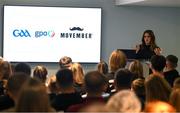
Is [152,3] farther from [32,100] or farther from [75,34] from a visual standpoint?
[32,100]

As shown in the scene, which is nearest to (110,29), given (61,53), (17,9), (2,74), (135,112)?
(61,53)

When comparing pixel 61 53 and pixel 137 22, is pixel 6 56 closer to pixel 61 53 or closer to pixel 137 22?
pixel 61 53

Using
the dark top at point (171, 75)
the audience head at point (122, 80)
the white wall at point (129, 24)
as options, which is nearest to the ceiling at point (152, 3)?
the white wall at point (129, 24)

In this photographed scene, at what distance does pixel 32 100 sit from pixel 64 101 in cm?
134

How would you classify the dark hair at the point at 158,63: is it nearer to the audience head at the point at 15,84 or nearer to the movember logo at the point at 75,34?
the audience head at the point at 15,84

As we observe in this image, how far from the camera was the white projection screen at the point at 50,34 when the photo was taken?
9211 mm

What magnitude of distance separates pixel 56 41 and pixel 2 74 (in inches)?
177

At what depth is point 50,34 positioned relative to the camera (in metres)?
9.30

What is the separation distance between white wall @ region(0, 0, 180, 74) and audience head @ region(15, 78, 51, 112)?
689 cm

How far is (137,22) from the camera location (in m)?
9.70

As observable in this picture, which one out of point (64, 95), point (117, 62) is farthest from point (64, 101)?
point (117, 62)

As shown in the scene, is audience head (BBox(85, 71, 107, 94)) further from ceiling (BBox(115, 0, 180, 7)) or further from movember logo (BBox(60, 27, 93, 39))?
movember logo (BBox(60, 27, 93, 39))

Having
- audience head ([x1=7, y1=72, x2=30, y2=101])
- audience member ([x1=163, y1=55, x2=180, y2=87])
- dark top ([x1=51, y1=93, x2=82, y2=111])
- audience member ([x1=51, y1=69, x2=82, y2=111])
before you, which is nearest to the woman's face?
audience member ([x1=163, y1=55, x2=180, y2=87])

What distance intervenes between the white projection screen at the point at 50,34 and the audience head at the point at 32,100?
6734 millimetres
